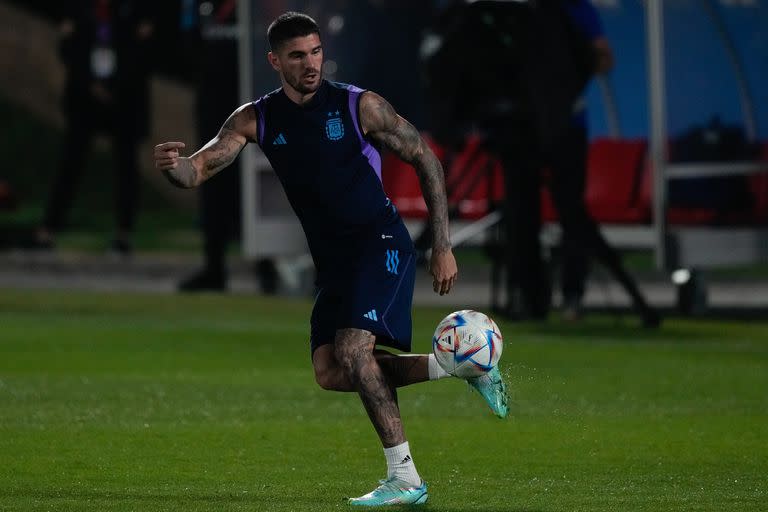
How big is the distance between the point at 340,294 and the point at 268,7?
12.5m

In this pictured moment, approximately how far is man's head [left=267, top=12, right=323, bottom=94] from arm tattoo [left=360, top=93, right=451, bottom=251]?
264 mm

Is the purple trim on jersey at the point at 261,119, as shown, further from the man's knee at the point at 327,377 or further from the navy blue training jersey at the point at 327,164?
the man's knee at the point at 327,377

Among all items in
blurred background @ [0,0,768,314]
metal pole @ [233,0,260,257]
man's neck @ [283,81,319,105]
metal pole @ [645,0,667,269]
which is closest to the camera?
man's neck @ [283,81,319,105]

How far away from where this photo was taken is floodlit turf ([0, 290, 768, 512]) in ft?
25.1

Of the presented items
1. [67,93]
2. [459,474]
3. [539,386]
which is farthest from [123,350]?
[67,93]

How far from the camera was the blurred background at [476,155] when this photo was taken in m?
17.6

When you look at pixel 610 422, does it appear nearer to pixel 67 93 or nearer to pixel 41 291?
pixel 41 291

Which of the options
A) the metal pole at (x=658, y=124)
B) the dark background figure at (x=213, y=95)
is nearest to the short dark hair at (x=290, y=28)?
the metal pole at (x=658, y=124)

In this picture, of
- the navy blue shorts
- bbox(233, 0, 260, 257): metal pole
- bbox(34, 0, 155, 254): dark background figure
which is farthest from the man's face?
bbox(34, 0, 155, 254): dark background figure

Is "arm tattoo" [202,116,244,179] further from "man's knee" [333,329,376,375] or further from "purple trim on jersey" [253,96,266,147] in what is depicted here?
"man's knee" [333,329,376,375]

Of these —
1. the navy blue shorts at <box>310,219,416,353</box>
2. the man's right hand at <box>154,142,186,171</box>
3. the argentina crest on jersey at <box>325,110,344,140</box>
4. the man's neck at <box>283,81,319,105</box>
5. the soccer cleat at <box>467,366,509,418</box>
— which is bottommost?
the soccer cleat at <box>467,366,509,418</box>


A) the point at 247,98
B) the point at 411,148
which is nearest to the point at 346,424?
the point at 411,148

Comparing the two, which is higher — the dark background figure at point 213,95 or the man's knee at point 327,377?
the dark background figure at point 213,95

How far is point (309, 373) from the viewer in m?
12.4
